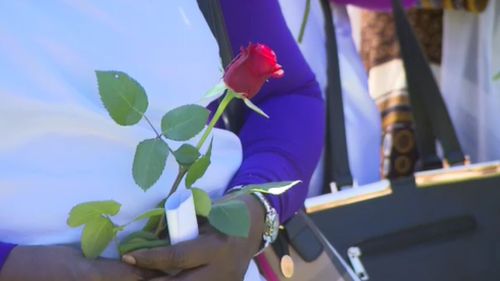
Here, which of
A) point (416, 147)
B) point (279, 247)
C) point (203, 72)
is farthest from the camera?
point (416, 147)

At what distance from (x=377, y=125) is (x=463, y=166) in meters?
0.25

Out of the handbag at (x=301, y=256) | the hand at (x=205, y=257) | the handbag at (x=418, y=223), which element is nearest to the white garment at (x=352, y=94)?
the handbag at (x=418, y=223)

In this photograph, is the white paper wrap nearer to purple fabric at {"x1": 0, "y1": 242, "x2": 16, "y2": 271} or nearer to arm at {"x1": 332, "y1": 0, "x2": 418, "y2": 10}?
purple fabric at {"x1": 0, "y1": 242, "x2": 16, "y2": 271}

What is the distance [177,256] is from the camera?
3.02 ft

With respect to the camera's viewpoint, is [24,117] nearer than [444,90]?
Yes

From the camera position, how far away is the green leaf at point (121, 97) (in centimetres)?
88

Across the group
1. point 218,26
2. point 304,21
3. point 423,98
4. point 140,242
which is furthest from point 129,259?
point 423,98

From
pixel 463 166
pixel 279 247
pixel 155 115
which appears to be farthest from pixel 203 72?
pixel 463 166

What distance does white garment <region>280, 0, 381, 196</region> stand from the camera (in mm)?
1854

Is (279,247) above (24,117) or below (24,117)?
below

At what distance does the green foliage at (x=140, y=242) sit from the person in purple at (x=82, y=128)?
14mm

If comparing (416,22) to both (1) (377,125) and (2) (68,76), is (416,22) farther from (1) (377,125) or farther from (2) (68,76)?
(2) (68,76)

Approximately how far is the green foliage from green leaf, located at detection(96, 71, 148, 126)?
119 millimetres

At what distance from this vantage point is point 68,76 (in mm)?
949
